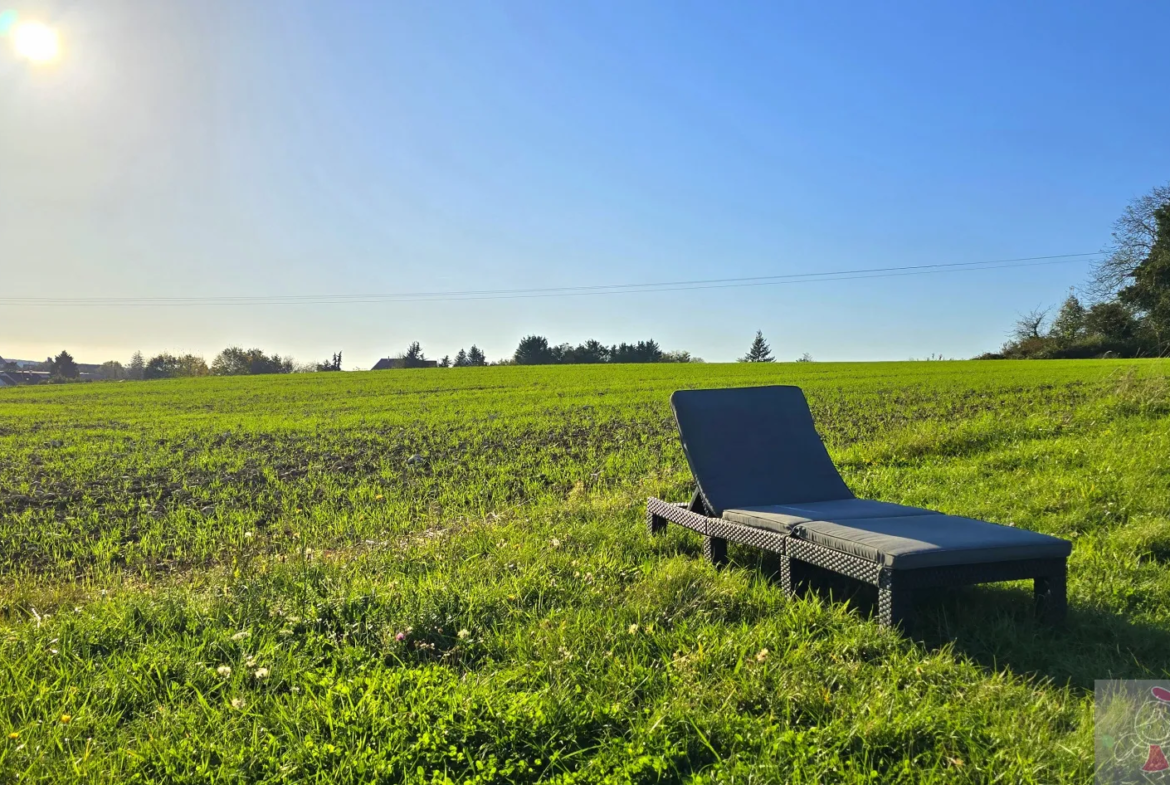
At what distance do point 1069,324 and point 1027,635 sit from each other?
2506 inches

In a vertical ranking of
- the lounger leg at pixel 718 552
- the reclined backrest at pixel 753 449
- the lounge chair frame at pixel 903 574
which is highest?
the reclined backrest at pixel 753 449

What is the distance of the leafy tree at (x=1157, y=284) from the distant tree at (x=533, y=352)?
134 feet

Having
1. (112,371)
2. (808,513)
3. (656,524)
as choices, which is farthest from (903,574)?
(112,371)

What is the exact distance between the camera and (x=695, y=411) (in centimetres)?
542

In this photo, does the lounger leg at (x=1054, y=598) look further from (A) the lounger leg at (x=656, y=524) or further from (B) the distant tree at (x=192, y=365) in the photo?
(B) the distant tree at (x=192, y=365)

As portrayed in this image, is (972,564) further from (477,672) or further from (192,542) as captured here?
(192,542)

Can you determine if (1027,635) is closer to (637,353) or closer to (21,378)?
(637,353)

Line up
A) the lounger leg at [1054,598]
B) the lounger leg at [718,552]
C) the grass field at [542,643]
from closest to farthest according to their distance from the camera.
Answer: the grass field at [542,643]
the lounger leg at [1054,598]
the lounger leg at [718,552]

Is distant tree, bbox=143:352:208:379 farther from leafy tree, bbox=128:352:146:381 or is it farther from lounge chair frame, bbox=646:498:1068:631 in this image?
lounge chair frame, bbox=646:498:1068:631

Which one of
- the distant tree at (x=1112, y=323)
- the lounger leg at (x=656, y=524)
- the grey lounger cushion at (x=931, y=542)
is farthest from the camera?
the distant tree at (x=1112, y=323)

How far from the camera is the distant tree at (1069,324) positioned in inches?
2071

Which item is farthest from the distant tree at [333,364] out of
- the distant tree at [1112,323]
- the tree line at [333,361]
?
the distant tree at [1112,323]

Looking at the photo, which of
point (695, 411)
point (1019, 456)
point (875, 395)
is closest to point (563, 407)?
point (875, 395)

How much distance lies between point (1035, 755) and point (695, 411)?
10.5 feet
